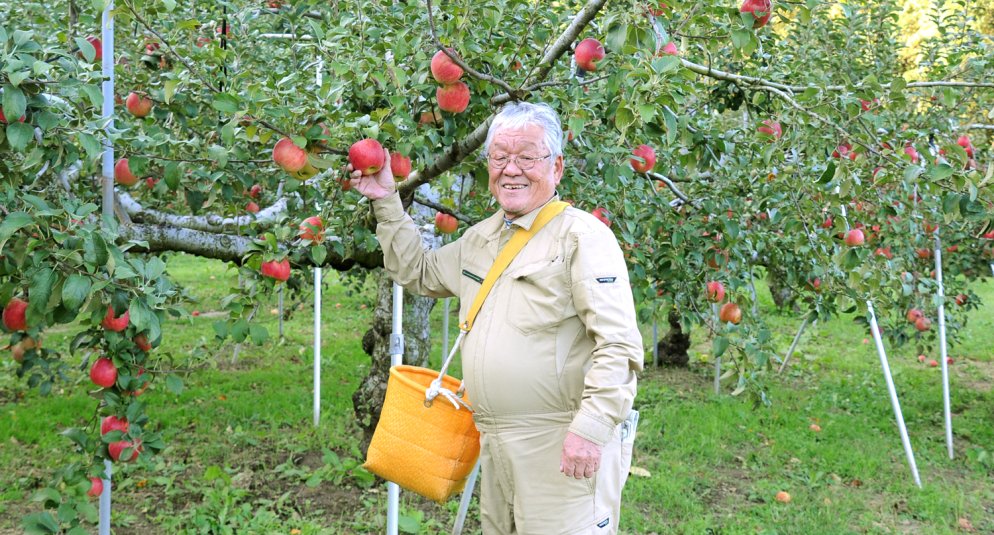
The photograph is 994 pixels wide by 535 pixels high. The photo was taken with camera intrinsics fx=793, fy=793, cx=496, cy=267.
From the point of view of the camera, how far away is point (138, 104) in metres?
2.38

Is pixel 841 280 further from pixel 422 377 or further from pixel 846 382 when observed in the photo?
pixel 846 382

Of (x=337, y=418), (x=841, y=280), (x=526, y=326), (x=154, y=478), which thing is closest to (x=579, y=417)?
(x=526, y=326)

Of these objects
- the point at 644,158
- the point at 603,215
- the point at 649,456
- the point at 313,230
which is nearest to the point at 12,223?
the point at 313,230

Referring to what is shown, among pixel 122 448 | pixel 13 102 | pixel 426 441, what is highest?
pixel 13 102

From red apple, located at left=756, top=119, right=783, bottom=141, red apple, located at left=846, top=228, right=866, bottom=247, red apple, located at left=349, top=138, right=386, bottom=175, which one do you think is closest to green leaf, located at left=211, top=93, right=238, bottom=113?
red apple, located at left=349, top=138, right=386, bottom=175

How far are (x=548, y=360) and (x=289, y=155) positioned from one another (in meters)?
0.76

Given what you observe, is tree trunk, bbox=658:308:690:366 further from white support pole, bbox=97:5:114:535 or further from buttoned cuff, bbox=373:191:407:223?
white support pole, bbox=97:5:114:535

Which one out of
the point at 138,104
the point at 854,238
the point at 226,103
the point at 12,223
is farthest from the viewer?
the point at 854,238

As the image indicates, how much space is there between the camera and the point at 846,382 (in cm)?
642

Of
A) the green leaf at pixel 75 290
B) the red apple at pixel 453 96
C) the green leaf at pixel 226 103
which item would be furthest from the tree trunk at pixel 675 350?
the green leaf at pixel 75 290

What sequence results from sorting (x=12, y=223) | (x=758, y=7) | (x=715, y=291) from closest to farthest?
1. (x=12, y=223)
2. (x=758, y=7)
3. (x=715, y=291)

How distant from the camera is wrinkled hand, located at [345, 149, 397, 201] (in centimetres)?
195

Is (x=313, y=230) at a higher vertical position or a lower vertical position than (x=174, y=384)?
higher

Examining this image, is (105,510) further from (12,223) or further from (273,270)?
(12,223)
